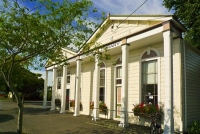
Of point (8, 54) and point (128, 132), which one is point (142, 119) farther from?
point (8, 54)

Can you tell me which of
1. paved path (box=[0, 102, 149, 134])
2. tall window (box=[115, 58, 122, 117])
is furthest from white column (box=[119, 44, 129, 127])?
tall window (box=[115, 58, 122, 117])

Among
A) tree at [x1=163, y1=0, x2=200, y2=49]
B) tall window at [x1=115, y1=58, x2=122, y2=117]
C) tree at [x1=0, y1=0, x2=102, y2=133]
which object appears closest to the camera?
tree at [x1=0, y1=0, x2=102, y2=133]

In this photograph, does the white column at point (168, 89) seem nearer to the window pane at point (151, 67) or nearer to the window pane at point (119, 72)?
the window pane at point (151, 67)

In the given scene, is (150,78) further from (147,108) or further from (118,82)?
(118,82)

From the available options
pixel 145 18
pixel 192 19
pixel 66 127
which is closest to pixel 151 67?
pixel 145 18

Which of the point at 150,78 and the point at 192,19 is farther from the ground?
the point at 192,19

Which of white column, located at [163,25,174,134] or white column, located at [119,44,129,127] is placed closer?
white column, located at [163,25,174,134]

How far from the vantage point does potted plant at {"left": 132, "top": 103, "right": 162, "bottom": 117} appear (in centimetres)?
974

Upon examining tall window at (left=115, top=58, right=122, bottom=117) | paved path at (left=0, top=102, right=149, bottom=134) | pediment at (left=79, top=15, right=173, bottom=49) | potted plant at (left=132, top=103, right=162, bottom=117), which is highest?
pediment at (left=79, top=15, right=173, bottom=49)

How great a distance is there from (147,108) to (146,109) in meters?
0.07

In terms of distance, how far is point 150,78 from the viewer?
10766 millimetres

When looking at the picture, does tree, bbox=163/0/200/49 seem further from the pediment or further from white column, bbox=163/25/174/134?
white column, bbox=163/25/174/134

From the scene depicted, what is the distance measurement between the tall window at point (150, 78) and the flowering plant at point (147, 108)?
0.49m

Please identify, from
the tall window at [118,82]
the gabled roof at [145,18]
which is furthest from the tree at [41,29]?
the tall window at [118,82]
